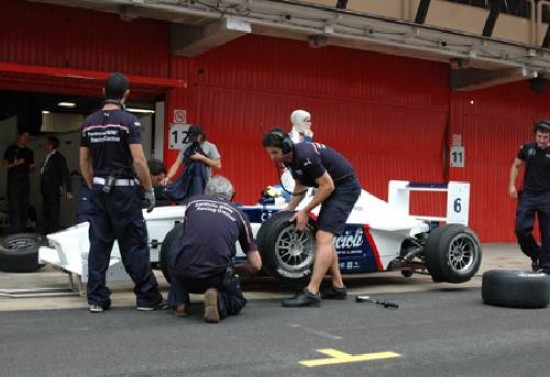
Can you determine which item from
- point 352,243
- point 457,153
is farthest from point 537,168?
point 457,153

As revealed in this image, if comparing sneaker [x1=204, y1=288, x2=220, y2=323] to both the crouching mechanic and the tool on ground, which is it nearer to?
the crouching mechanic

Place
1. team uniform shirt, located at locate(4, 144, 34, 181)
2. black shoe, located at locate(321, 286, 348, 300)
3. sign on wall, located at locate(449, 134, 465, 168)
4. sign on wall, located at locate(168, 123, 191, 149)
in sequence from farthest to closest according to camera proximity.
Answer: sign on wall, located at locate(449, 134, 465, 168) < sign on wall, located at locate(168, 123, 191, 149) < team uniform shirt, located at locate(4, 144, 34, 181) < black shoe, located at locate(321, 286, 348, 300)

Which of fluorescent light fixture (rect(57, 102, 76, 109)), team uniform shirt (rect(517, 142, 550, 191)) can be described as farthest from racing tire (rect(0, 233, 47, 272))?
team uniform shirt (rect(517, 142, 550, 191))

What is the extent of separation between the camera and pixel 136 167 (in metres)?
5.75

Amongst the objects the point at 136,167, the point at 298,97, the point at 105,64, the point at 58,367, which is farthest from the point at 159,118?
the point at 58,367

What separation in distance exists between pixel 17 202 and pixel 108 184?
214 inches

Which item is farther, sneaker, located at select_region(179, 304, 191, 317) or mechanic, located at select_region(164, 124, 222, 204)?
mechanic, located at select_region(164, 124, 222, 204)

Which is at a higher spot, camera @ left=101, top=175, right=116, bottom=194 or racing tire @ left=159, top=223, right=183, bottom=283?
camera @ left=101, top=175, right=116, bottom=194

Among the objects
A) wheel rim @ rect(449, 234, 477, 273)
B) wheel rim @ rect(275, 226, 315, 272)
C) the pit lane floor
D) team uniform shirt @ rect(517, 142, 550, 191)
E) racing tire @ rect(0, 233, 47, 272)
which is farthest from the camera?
team uniform shirt @ rect(517, 142, 550, 191)

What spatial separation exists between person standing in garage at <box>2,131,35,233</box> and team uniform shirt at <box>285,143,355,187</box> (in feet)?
18.9

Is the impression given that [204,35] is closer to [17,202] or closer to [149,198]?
[17,202]

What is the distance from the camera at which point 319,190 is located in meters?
6.43

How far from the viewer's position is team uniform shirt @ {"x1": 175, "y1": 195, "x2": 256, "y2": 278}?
18.3 feet

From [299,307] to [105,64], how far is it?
5900mm
